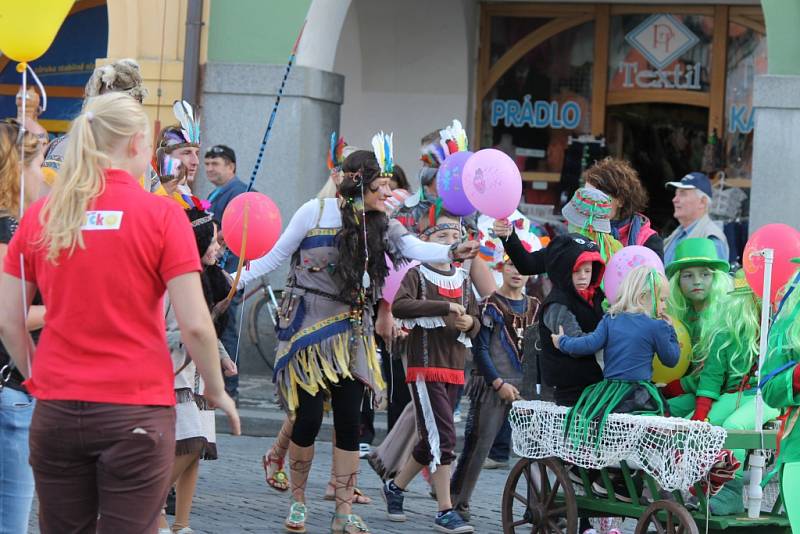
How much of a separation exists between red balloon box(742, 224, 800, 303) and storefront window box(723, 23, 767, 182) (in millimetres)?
6904

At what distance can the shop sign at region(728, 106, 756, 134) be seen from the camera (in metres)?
13.6

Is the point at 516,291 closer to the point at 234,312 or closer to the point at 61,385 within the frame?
the point at 234,312

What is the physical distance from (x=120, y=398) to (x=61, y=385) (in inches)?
6.6

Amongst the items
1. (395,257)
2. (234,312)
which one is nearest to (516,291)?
(395,257)

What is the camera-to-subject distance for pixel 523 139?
1452cm

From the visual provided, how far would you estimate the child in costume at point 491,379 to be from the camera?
24.7 feet

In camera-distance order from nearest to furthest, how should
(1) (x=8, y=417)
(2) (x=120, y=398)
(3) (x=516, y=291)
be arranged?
(2) (x=120, y=398), (1) (x=8, y=417), (3) (x=516, y=291)

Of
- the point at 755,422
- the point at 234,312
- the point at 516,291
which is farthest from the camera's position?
the point at 234,312

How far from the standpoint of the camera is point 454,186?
721 centimetres

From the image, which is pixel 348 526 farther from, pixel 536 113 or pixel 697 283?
pixel 536 113

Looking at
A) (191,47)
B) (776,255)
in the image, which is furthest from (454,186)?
(191,47)

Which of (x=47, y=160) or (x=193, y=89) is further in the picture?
(x=193, y=89)

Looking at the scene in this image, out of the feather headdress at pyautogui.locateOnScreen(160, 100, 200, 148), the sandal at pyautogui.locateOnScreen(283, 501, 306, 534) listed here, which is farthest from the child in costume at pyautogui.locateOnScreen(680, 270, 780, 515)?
the feather headdress at pyautogui.locateOnScreen(160, 100, 200, 148)

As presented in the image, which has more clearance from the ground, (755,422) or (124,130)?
(124,130)
